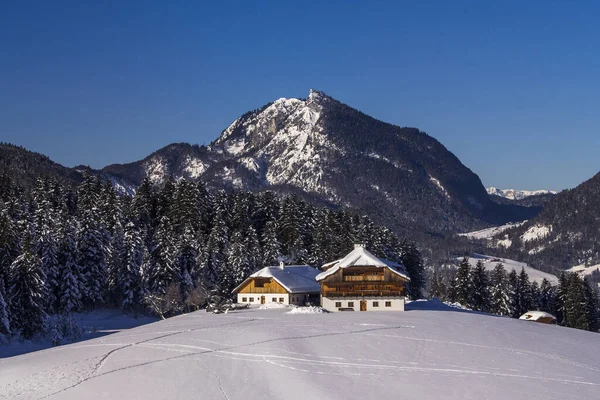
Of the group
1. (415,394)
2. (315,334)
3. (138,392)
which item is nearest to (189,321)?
(315,334)

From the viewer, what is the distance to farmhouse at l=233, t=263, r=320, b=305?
8531 cm

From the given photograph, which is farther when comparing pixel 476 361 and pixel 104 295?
pixel 104 295

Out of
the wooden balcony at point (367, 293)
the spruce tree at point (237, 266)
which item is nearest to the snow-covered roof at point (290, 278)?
the spruce tree at point (237, 266)

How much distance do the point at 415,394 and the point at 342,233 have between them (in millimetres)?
75142

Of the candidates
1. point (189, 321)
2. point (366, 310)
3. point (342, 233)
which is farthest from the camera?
point (342, 233)

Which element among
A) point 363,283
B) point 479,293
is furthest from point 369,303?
point 479,293

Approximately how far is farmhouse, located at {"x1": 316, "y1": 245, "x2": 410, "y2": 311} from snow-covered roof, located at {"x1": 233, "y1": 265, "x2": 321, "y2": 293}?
9.07 meters

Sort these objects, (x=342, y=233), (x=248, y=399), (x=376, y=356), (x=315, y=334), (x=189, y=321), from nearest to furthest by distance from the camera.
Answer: (x=248, y=399)
(x=376, y=356)
(x=315, y=334)
(x=189, y=321)
(x=342, y=233)

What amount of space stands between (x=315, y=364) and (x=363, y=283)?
114ft

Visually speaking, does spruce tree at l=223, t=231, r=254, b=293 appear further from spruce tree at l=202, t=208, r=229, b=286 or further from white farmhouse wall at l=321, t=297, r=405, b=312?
white farmhouse wall at l=321, t=297, r=405, b=312

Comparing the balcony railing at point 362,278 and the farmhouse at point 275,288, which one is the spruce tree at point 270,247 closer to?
the farmhouse at point 275,288

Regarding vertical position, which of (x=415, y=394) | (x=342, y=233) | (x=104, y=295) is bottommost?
(x=415, y=394)

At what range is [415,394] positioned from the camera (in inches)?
1409

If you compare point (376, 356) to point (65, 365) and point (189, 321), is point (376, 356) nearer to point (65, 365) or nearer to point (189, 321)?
point (65, 365)
